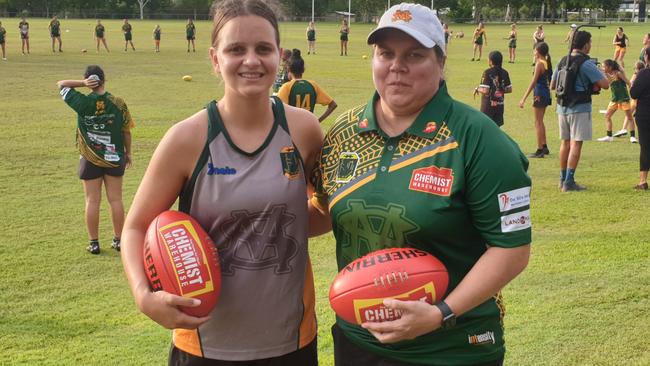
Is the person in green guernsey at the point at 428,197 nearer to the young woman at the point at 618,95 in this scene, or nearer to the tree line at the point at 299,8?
the young woman at the point at 618,95

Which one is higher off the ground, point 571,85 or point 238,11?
point 238,11

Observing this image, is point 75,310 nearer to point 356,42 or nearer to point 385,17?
point 385,17

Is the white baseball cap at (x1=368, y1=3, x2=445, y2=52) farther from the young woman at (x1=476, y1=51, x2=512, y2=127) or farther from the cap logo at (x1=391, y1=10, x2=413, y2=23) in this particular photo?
the young woman at (x1=476, y1=51, x2=512, y2=127)

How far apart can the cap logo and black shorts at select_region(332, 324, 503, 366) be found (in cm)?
129

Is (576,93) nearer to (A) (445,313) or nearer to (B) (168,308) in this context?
(A) (445,313)

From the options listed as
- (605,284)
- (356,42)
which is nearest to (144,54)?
(356,42)

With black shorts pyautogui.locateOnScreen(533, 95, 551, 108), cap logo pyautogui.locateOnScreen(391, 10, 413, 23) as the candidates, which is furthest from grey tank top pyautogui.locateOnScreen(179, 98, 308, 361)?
black shorts pyautogui.locateOnScreen(533, 95, 551, 108)

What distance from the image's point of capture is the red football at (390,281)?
2.65 metres

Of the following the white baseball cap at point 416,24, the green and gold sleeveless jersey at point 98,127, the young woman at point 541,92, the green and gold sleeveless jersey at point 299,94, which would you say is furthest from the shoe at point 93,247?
the young woman at point 541,92

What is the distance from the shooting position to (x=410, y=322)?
2.57 meters

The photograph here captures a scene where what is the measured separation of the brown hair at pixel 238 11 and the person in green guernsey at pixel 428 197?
1.39 ft

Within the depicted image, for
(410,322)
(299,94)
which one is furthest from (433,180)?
(299,94)

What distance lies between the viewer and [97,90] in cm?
825

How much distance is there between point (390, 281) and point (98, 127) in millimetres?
6239
